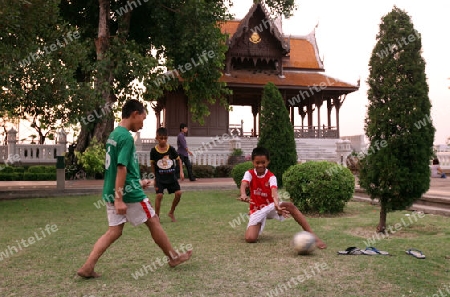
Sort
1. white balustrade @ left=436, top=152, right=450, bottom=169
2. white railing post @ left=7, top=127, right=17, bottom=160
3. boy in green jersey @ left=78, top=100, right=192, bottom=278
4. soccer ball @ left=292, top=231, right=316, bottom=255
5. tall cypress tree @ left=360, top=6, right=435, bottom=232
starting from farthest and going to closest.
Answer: white balustrade @ left=436, top=152, right=450, bottom=169, white railing post @ left=7, top=127, right=17, bottom=160, tall cypress tree @ left=360, top=6, right=435, bottom=232, soccer ball @ left=292, top=231, right=316, bottom=255, boy in green jersey @ left=78, top=100, right=192, bottom=278

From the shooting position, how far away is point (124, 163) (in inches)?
149

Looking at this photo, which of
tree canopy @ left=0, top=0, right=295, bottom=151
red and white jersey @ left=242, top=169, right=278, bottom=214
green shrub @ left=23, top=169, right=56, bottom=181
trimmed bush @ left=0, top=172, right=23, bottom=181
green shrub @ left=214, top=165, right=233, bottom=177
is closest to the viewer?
red and white jersey @ left=242, top=169, right=278, bottom=214

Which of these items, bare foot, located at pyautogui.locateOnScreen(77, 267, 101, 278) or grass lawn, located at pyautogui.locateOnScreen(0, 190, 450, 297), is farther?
bare foot, located at pyautogui.locateOnScreen(77, 267, 101, 278)

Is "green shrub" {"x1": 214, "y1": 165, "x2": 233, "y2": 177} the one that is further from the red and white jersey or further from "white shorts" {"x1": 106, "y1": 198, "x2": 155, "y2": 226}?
"white shorts" {"x1": 106, "y1": 198, "x2": 155, "y2": 226}

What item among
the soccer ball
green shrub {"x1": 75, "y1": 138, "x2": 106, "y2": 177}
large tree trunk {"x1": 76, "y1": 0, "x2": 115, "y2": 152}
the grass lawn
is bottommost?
the grass lawn

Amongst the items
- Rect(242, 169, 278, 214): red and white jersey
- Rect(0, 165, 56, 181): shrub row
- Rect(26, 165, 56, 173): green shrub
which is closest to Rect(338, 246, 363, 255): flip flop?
Rect(242, 169, 278, 214): red and white jersey

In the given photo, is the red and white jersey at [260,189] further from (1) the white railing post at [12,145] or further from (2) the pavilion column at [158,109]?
(2) the pavilion column at [158,109]

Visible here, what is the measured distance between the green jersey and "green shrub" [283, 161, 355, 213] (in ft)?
15.8

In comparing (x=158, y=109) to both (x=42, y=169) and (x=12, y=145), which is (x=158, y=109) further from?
(x=42, y=169)

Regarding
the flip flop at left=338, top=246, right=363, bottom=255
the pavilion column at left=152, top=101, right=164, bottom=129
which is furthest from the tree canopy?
the pavilion column at left=152, top=101, right=164, bottom=129

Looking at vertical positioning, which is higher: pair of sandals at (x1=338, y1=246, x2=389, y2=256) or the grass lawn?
pair of sandals at (x1=338, y1=246, x2=389, y2=256)

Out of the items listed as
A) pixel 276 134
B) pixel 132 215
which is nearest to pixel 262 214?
pixel 132 215

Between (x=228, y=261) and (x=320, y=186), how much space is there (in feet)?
13.1

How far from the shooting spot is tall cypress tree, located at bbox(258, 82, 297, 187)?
10883 mm
